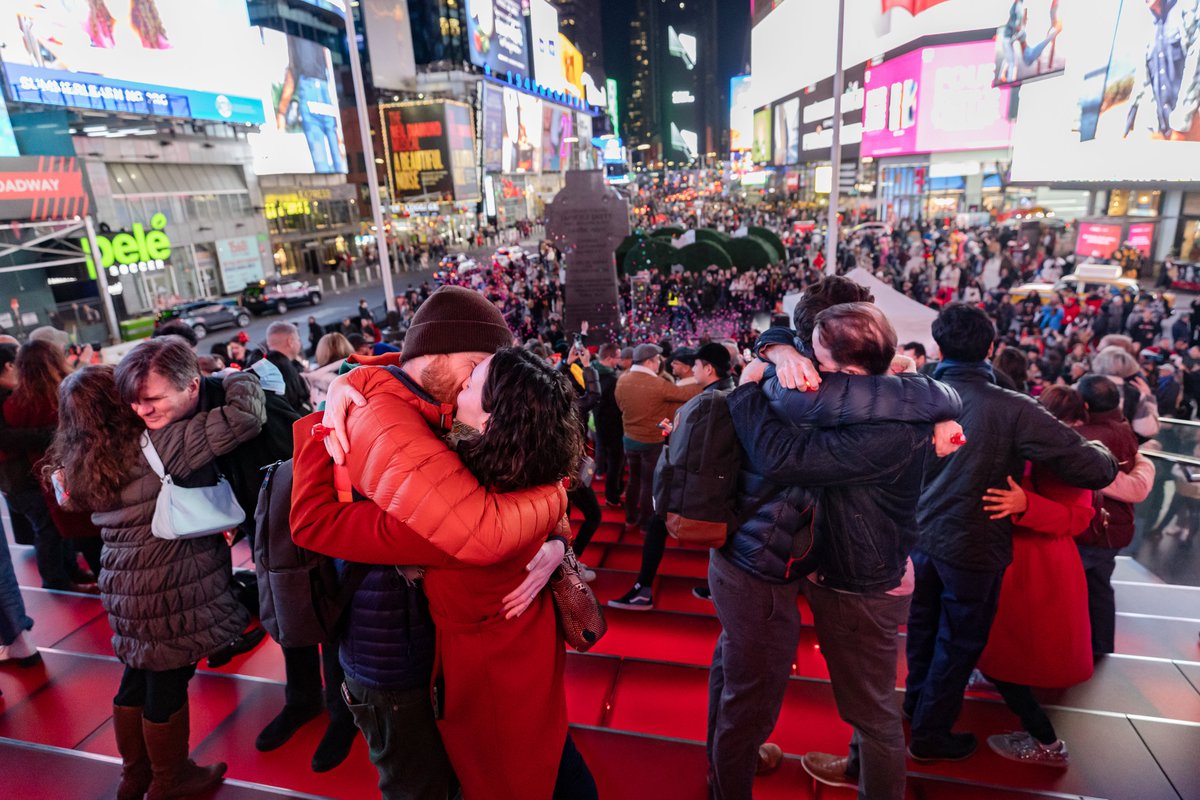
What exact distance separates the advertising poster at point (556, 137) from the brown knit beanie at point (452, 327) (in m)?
55.0

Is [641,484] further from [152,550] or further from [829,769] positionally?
[152,550]

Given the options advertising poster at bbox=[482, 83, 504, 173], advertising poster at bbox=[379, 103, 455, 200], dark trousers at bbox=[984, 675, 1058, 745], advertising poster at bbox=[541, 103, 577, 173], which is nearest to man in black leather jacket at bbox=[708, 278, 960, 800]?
dark trousers at bbox=[984, 675, 1058, 745]

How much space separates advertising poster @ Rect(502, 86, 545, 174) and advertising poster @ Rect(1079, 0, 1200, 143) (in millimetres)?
35876

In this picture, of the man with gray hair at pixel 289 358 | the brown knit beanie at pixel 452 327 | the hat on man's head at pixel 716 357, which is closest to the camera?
the brown knit beanie at pixel 452 327

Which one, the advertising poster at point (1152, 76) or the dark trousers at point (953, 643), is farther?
the advertising poster at point (1152, 76)

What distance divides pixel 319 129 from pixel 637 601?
34.7m

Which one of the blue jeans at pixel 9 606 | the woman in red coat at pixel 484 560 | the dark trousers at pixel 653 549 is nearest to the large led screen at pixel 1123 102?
the dark trousers at pixel 653 549

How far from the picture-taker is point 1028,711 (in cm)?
233

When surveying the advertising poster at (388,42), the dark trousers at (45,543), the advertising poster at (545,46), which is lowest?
the dark trousers at (45,543)

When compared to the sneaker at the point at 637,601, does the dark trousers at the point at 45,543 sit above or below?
above

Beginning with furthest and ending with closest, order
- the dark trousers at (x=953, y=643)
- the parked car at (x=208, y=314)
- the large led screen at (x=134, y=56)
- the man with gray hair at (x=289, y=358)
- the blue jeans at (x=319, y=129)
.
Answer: the blue jeans at (x=319, y=129) < the parked car at (x=208, y=314) < the large led screen at (x=134, y=56) < the man with gray hair at (x=289, y=358) < the dark trousers at (x=953, y=643)

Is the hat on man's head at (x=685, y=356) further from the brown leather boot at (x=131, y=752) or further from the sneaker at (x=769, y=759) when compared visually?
the brown leather boot at (x=131, y=752)

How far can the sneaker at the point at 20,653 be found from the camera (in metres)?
3.00

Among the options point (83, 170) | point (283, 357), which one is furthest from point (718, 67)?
point (283, 357)
